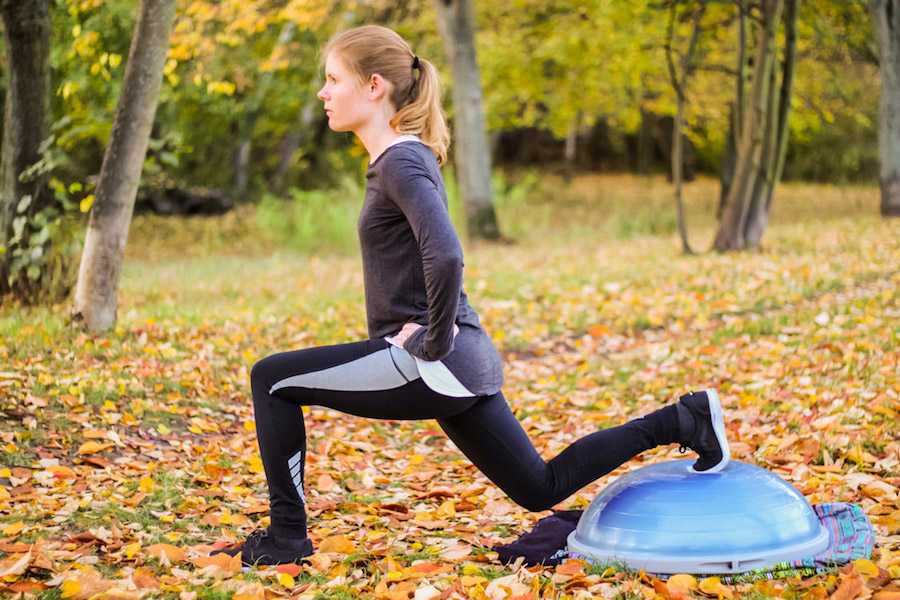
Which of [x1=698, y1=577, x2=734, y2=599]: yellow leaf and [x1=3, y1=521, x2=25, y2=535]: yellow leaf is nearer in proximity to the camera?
[x1=698, y1=577, x2=734, y2=599]: yellow leaf

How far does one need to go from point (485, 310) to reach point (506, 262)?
3809mm

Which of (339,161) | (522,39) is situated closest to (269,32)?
(339,161)

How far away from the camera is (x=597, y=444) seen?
3.92 meters

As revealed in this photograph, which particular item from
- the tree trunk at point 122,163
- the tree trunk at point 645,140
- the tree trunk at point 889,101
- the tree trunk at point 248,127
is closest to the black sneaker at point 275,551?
the tree trunk at point 122,163

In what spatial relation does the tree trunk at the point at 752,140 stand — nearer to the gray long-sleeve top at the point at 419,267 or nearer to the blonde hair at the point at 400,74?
the blonde hair at the point at 400,74

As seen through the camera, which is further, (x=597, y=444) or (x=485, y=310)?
(x=485, y=310)

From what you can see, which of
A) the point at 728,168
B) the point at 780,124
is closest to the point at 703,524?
the point at 780,124

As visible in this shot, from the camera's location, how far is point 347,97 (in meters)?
3.70

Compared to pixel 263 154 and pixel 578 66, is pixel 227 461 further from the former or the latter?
pixel 263 154

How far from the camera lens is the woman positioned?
3.52 metres

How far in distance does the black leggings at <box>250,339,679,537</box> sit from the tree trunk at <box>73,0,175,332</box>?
4.61m

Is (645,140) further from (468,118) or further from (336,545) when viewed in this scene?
(336,545)

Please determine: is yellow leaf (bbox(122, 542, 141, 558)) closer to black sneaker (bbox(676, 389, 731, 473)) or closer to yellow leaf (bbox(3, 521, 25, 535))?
yellow leaf (bbox(3, 521, 25, 535))

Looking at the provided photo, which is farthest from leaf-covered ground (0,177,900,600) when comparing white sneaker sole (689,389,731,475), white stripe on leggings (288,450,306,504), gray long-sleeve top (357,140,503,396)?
gray long-sleeve top (357,140,503,396)
